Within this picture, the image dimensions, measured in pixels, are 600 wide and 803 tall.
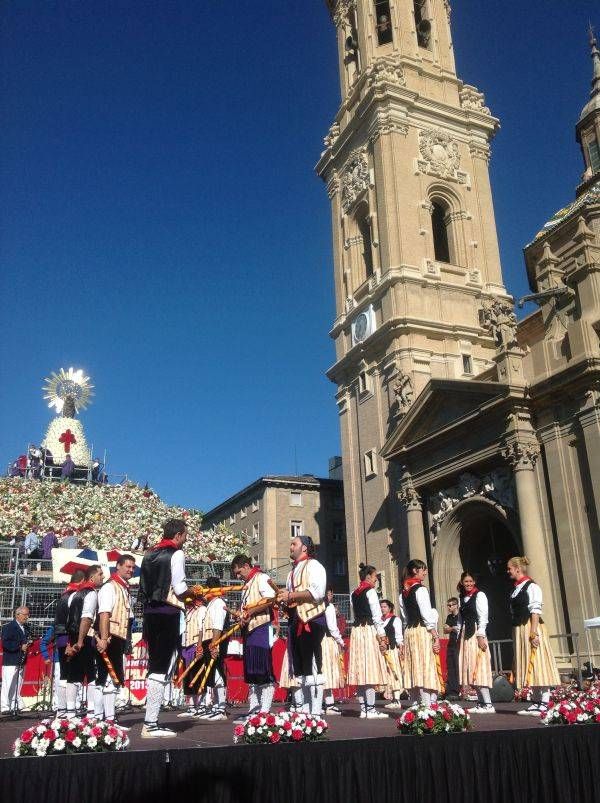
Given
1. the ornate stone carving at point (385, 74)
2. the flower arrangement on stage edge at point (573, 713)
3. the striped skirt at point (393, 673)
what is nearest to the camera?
the flower arrangement on stage edge at point (573, 713)

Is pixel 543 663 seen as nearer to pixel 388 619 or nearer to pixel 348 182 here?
pixel 388 619

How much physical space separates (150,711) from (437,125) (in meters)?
35.4

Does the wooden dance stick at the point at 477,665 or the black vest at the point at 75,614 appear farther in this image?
the wooden dance stick at the point at 477,665

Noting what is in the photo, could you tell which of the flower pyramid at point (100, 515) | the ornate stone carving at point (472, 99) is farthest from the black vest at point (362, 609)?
the ornate stone carving at point (472, 99)

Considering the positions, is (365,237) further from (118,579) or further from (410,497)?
(118,579)

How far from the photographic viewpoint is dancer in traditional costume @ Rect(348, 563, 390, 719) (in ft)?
37.1

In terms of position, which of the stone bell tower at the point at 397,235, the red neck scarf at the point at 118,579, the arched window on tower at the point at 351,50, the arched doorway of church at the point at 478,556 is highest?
the arched window on tower at the point at 351,50

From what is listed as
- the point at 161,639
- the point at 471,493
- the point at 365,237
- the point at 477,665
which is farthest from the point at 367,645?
the point at 365,237

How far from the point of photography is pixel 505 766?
6.56 meters

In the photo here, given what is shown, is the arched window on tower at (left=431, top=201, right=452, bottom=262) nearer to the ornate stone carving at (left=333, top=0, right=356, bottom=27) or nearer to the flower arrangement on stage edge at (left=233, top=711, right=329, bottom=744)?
the ornate stone carving at (left=333, top=0, right=356, bottom=27)

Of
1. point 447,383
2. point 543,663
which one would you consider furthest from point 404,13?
point 543,663

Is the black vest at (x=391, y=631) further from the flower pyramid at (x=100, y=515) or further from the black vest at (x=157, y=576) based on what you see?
the flower pyramid at (x=100, y=515)

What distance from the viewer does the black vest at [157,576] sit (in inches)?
340

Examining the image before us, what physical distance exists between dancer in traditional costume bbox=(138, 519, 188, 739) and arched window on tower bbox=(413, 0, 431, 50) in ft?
131
